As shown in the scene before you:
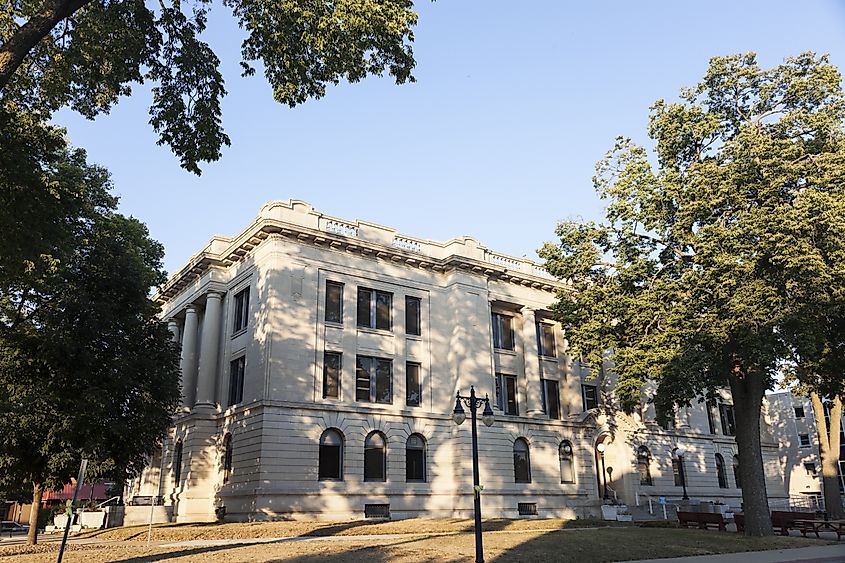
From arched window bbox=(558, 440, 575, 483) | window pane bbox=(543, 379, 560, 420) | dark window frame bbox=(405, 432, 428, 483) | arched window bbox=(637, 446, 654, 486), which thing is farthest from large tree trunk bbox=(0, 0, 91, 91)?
arched window bbox=(637, 446, 654, 486)

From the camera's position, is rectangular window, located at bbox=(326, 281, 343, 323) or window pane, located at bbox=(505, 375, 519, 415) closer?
rectangular window, located at bbox=(326, 281, 343, 323)

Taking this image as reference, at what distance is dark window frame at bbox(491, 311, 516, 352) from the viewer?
41719mm

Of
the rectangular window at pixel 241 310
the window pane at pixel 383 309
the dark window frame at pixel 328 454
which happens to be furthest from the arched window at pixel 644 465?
the rectangular window at pixel 241 310

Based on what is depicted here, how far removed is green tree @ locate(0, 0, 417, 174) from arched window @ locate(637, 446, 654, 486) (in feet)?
123

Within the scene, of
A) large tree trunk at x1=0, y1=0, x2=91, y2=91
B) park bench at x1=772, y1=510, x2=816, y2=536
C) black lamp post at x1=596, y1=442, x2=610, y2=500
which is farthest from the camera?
black lamp post at x1=596, y1=442, x2=610, y2=500

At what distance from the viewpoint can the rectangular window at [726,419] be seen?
5288 centimetres

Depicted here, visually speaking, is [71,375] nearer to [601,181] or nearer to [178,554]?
[178,554]

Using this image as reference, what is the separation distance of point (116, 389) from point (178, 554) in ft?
26.8

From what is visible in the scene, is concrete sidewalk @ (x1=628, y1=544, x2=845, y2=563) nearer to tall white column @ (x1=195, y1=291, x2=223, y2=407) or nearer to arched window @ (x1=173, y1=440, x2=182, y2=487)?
tall white column @ (x1=195, y1=291, x2=223, y2=407)

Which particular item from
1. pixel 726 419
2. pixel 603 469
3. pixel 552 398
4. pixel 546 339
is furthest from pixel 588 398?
pixel 726 419

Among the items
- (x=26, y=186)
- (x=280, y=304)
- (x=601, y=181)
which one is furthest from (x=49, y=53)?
(x=601, y=181)

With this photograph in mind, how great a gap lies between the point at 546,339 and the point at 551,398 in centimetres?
400

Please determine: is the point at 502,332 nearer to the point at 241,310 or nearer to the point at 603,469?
the point at 603,469

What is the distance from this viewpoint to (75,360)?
22953mm
